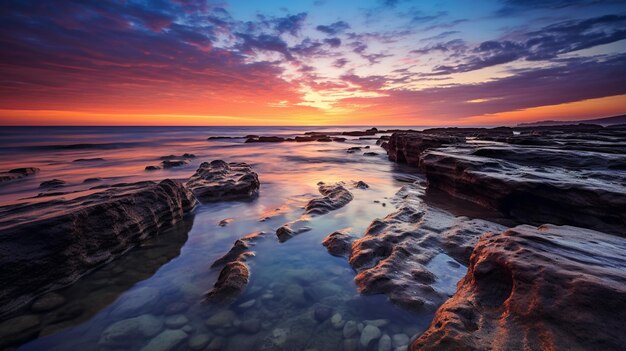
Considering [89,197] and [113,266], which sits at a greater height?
[89,197]

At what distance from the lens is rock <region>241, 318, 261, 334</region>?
2.79 m

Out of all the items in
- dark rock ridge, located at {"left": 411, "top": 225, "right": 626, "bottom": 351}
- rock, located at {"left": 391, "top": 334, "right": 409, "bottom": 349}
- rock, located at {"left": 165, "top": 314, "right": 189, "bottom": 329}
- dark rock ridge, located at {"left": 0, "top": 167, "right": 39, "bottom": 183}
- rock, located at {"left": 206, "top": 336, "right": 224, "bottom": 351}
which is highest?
dark rock ridge, located at {"left": 411, "top": 225, "right": 626, "bottom": 351}

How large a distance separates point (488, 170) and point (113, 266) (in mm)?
8063

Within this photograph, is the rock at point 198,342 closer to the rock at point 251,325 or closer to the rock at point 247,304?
the rock at point 251,325

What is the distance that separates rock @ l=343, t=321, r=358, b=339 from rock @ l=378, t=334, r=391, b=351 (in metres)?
0.26

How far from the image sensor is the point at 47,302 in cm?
321

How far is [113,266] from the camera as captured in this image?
4109mm

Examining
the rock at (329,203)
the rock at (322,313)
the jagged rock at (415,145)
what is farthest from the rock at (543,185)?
the jagged rock at (415,145)

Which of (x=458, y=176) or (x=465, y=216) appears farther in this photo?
(x=458, y=176)

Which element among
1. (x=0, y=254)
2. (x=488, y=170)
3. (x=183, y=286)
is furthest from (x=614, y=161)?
(x=0, y=254)

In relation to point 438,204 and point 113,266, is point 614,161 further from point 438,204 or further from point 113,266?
point 113,266

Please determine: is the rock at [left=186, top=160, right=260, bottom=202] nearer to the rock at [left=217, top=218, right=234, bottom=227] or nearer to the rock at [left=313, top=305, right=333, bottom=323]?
the rock at [left=217, top=218, right=234, bottom=227]

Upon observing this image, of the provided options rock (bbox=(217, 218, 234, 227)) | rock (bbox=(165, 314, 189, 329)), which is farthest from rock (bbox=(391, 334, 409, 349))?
rock (bbox=(217, 218, 234, 227))

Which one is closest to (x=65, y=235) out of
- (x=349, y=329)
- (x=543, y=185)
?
(x=349, y=329)
